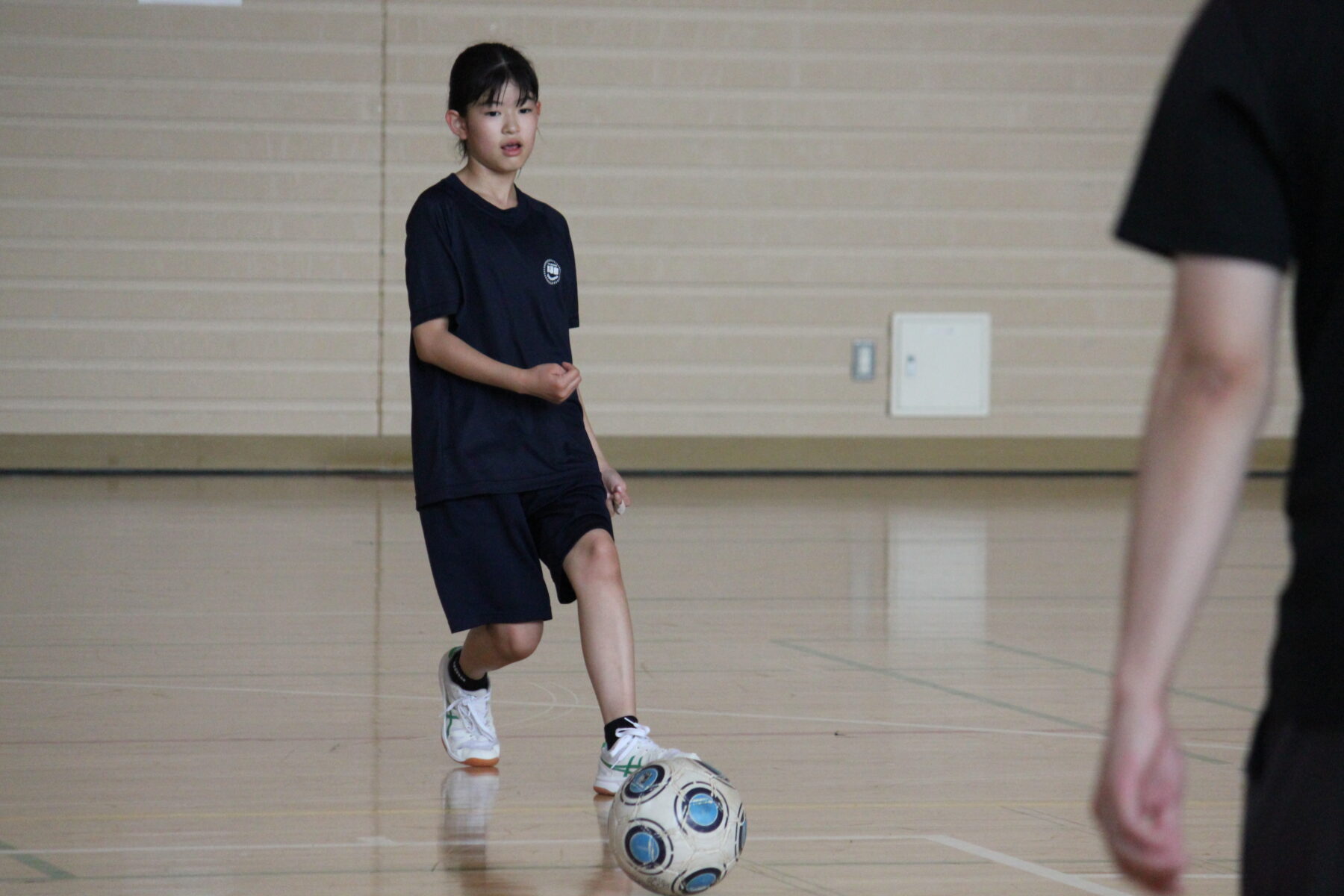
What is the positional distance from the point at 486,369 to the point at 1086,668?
194 centimetres

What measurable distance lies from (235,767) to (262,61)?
22.2 feet

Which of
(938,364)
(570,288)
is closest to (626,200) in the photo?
(938,364)

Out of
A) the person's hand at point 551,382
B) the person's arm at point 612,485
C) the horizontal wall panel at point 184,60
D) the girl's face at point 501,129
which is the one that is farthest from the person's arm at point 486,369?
the horizontal wall panel at point 184,60

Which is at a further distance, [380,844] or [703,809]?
[380,844]

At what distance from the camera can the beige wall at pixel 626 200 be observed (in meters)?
8.91

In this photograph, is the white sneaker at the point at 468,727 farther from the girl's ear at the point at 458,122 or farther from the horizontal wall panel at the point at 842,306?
the horizontal wall panel at the point at 842,306

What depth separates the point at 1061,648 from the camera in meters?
4.30

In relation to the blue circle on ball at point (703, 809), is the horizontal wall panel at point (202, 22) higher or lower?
higher

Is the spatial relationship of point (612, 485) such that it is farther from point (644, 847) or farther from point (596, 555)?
point (644, 847)

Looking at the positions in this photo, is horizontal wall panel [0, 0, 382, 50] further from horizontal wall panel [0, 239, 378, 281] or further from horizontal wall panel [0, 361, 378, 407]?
horizontal wall panel [0, 361, 378, 407]

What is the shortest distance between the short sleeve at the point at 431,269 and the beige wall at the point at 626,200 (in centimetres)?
638

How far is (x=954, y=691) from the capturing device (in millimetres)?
3701

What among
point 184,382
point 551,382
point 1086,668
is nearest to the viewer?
point 551,382

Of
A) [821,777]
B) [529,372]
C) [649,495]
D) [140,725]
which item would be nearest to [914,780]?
[821,777]
